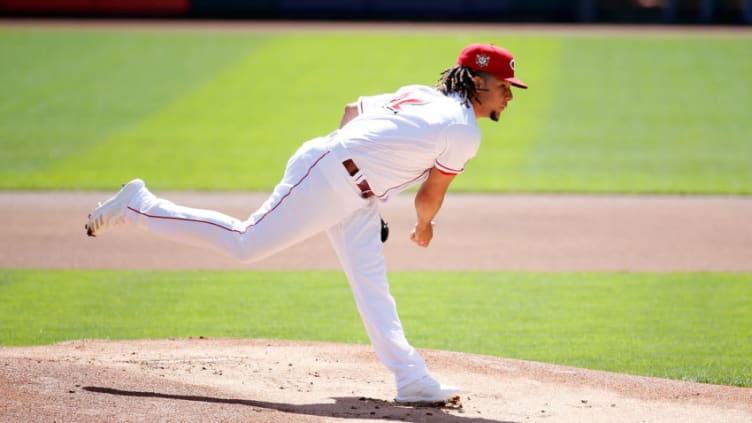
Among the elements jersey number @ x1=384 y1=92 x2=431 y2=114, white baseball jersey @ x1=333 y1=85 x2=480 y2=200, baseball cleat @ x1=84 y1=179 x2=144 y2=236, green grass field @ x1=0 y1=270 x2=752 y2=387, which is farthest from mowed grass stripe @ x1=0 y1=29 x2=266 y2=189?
white baseball jersey @ x1=333 y1=85 x2=480 y2=200

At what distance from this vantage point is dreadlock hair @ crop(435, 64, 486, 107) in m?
5.69

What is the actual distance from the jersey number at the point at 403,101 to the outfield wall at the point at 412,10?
2500 cm

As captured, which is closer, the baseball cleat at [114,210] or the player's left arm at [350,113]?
the baseball cleat at [114,210]

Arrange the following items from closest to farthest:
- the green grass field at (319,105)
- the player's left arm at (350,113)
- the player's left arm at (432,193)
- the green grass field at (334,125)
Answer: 1. the player's left arm at (432,193)
2. the player's left arm at (350,113)
3. the green grass field at (334,125)
4. the green grass field at (319,105)

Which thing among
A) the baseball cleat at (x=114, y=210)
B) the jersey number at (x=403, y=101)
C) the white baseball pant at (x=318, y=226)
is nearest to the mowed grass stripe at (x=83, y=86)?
the baseball cleat at (x=114, y=210)

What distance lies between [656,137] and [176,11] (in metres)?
17.2

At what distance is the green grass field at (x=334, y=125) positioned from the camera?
26.2ft

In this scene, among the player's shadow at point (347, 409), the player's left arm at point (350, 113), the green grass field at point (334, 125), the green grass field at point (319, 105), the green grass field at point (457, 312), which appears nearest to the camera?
the player's shadow at point (347, 409)

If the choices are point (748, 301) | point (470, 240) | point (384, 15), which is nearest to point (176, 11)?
point (384, 15)

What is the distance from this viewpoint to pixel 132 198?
5723 millimetres

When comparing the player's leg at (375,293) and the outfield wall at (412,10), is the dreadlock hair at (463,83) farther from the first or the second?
the outfield wall at (412,10)

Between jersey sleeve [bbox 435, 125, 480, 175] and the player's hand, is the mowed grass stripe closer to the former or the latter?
the player's hand

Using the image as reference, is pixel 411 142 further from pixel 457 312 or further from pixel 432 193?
pixel 457 312

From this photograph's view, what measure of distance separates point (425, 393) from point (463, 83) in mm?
1628
